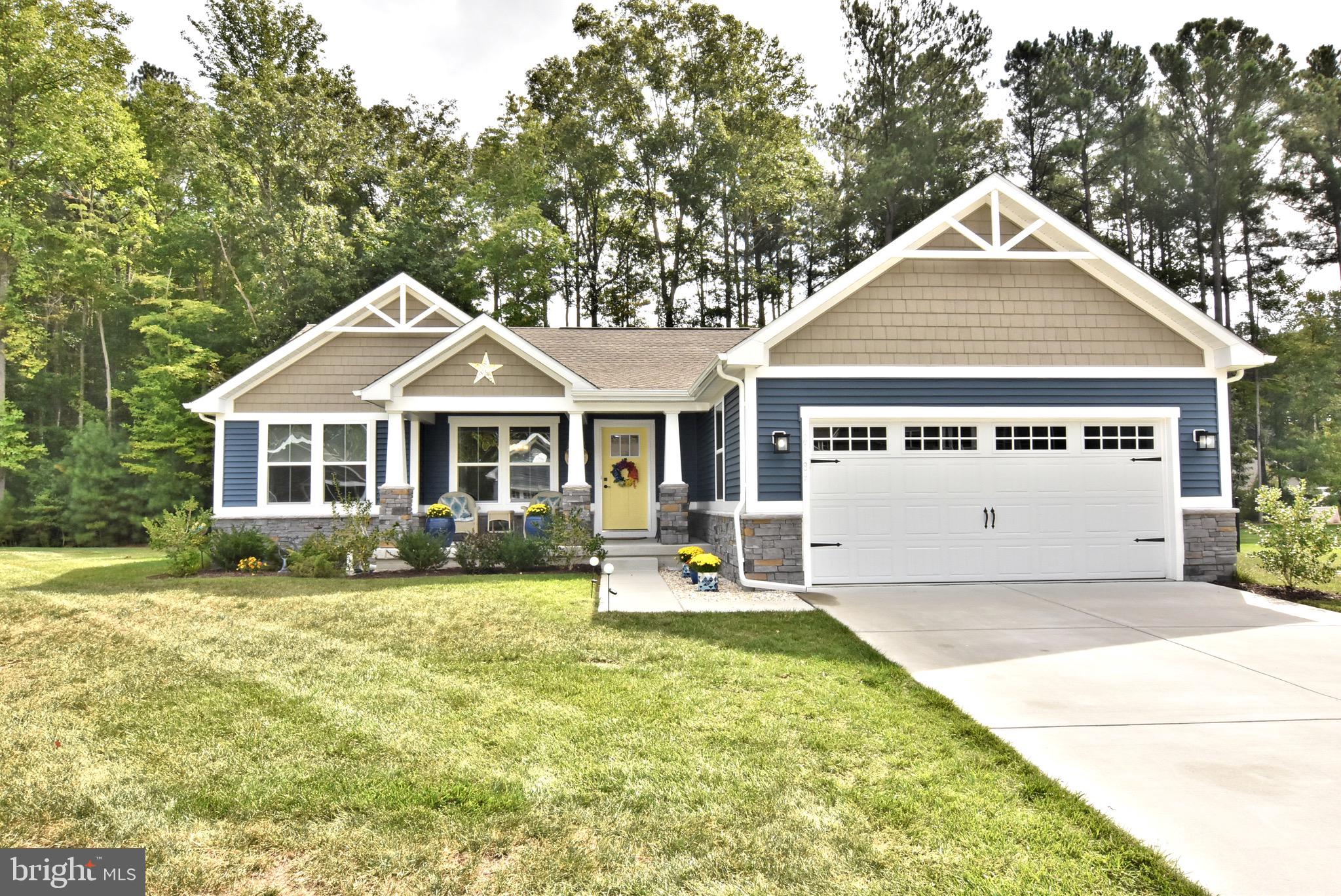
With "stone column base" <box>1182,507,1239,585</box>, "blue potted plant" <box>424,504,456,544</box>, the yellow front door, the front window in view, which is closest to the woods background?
the front window

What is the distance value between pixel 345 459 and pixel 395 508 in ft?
6.91

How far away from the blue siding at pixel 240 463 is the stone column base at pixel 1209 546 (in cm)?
1460

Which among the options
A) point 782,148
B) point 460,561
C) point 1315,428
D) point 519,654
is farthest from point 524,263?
point 1315,428

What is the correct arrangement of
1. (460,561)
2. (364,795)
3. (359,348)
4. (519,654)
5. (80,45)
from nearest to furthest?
1. (364,795)
2. (519,654)
3. (460,561)
4. (359,348)
5. (80,45)

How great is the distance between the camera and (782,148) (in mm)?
26516

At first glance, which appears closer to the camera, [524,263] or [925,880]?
[925,880]

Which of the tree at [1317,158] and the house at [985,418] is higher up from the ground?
the tree at [1317,158]

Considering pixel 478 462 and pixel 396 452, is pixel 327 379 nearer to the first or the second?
pixel 396 452

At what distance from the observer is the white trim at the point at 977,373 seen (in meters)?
9.61

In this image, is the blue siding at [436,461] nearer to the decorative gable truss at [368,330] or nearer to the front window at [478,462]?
the front window at [478,462]

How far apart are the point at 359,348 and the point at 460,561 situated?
17.3 feet

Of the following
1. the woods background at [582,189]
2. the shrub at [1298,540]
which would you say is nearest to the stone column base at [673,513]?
the shrub at [1298,540]

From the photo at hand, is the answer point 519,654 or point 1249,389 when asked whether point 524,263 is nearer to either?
point 519,654

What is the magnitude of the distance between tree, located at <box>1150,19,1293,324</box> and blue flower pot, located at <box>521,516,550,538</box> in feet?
80.6
